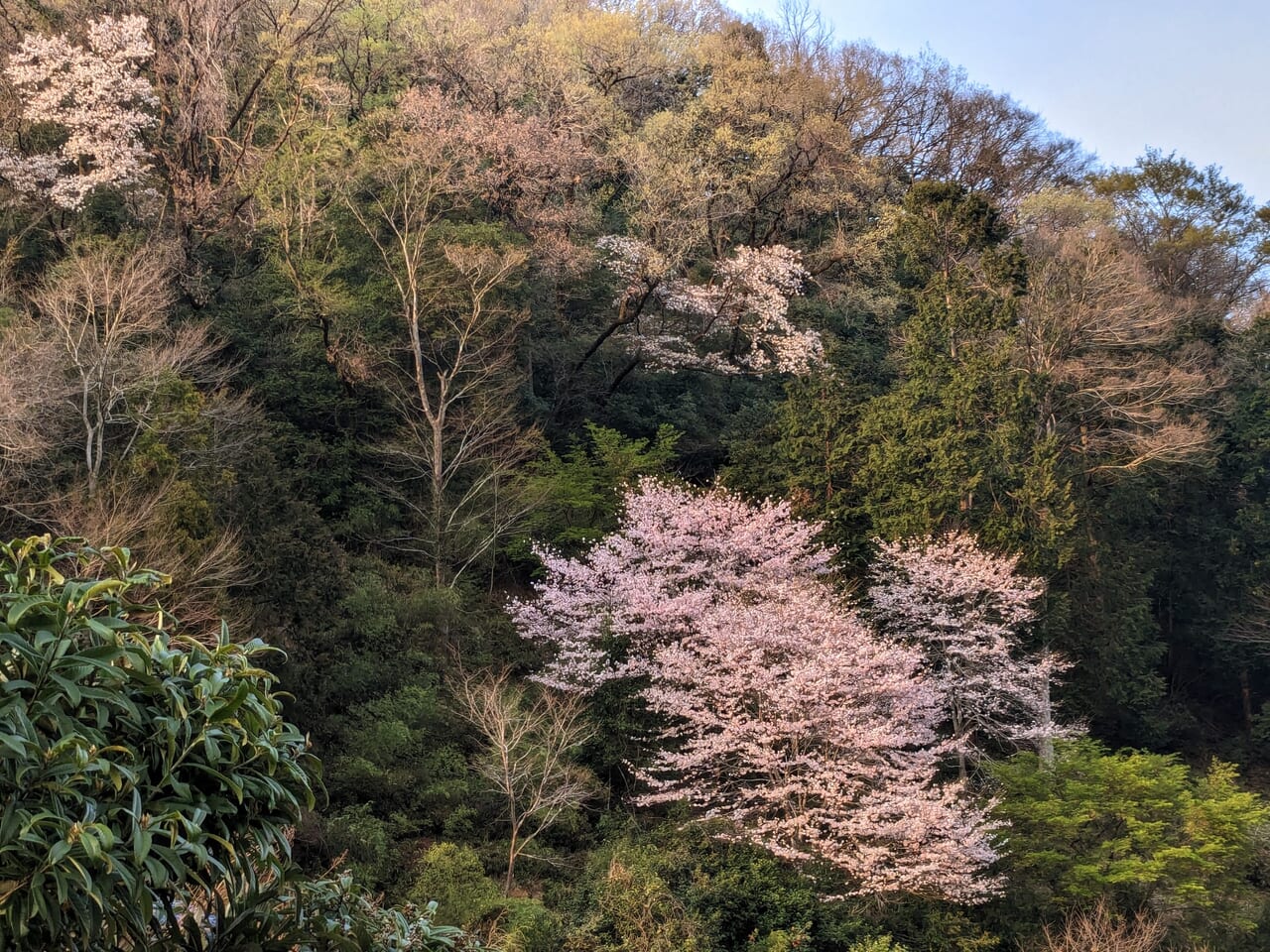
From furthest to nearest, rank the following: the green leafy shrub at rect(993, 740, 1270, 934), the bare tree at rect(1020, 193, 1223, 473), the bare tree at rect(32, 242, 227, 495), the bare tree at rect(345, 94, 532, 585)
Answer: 1. the bare tree at rect(1020, 193, 1223, 473)
2. the bare tree at rect(345, 94, 532, 585)
3. the green leafy shrub at rect(993, 740, 1270, 934)
4. the bare tree at rect(32, 242, 227, 495)

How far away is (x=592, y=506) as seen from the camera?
20.4m

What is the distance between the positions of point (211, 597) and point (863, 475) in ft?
41.1

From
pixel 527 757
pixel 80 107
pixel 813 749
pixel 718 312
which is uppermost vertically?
pixel 718 312

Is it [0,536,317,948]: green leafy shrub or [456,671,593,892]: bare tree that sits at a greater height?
[0,536,317,948]: green leafy shrub

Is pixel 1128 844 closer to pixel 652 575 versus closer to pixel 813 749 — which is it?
pixel 813 749

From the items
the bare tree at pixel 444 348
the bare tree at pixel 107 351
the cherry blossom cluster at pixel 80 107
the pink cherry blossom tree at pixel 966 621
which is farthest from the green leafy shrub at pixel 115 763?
the cherry blossom cluster at pixel 80 107

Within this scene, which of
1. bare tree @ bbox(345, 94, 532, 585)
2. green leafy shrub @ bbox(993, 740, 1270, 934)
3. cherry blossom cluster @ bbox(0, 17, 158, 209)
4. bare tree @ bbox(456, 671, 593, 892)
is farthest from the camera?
bare tree @ bbox(345, 94, 532, 585)

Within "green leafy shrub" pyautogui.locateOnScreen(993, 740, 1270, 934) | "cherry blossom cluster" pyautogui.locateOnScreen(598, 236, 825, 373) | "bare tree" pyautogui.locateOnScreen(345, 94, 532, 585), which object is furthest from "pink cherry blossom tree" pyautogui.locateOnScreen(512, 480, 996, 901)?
"cherry blossom cluster" pyautogui.locateOnScreen(598, 236, 825, 373)

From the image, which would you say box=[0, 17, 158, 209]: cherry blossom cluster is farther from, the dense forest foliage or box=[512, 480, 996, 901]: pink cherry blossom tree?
box=[512, 480, 996, 901]: pink cherry blossom tree

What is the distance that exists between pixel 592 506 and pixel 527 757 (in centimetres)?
676

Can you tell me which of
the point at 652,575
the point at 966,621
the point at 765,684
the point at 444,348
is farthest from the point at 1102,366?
the point at 444,348

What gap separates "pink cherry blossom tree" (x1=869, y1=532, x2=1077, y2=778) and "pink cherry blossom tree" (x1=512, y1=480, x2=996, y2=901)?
3.29 ft

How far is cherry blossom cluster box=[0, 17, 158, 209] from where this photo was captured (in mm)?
19500

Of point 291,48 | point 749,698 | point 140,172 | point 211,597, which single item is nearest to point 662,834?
point 749,698
